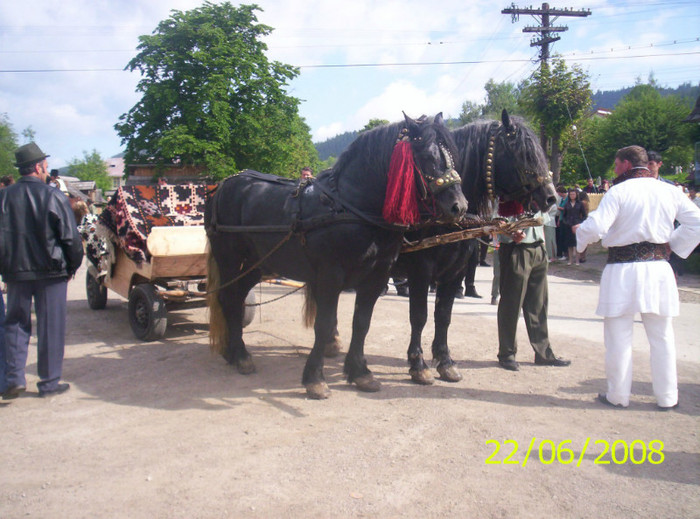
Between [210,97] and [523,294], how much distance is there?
910 inches

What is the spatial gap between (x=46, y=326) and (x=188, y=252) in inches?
74.9

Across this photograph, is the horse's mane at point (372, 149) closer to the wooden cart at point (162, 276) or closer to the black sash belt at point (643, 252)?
the black sash belt at point (643, 252)

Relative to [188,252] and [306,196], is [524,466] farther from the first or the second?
[188,252]

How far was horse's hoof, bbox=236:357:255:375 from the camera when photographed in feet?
16.4

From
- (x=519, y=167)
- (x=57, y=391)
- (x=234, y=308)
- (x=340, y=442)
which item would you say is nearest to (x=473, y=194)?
(x=519, y=167)

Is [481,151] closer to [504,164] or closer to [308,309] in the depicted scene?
[504,164]

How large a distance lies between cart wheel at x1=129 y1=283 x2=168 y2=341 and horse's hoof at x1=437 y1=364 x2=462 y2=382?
323 cm

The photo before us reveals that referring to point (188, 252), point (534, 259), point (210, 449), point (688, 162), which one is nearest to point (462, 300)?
point (534, 259)

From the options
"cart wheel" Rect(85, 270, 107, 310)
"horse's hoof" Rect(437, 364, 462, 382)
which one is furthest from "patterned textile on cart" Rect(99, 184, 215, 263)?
"horse's hoof" Rect(437, 364, 462, 382)

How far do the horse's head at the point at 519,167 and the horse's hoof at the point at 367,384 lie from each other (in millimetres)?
1952

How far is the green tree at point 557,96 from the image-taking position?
1547 centimetres

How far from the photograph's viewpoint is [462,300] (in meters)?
9.03

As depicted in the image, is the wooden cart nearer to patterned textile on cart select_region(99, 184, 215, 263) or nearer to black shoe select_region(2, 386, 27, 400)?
patterned textile on cart select_region(99, 184, 215, 263)

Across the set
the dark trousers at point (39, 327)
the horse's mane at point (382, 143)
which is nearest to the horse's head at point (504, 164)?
the horse's mane at point (382, 143)
